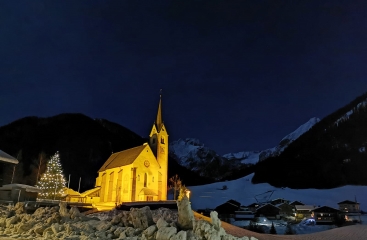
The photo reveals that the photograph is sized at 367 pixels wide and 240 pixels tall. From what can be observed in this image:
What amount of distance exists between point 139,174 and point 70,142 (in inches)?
2762

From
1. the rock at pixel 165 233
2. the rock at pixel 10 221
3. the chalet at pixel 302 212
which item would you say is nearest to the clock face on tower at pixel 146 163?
the chalet at pixel 302 212

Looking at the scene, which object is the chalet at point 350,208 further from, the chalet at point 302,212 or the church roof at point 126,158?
the church roof at point 126,158

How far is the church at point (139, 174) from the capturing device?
151 ft

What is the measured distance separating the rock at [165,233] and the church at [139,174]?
35797 millimetres

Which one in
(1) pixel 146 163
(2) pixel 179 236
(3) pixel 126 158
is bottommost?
(2) pixel 179 236

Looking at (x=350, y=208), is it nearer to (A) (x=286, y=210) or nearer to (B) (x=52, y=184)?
(A) (x=286, y=210)

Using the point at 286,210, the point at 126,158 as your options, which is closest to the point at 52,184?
the point at 126,158

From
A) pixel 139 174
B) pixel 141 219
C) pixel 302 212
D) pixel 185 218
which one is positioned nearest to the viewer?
pixel 185 218

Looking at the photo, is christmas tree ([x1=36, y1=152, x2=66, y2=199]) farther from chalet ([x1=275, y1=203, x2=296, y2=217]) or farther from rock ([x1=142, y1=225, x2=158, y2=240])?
chalet ([x1=275, y1=203, x2=296, y2=217])

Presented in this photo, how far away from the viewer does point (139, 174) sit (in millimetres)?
46906

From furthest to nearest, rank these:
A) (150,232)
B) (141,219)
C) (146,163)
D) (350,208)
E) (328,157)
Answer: (328,157) < (350,208) < (146,163) < (141,219) < (150,232)

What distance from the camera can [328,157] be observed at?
292 feet

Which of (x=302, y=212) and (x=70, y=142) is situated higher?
(x=70, y=142)

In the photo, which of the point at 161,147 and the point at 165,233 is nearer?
the point at 165,233
